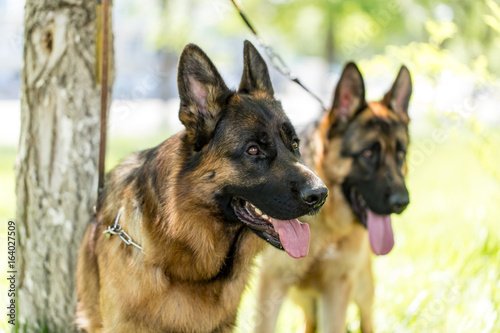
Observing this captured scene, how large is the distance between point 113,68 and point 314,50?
23583 mm

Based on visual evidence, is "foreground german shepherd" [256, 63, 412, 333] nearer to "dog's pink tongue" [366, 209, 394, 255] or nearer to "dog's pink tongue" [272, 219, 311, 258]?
"dog's pink tongue" [366, 209, 394, 255]

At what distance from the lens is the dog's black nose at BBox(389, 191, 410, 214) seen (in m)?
3.68

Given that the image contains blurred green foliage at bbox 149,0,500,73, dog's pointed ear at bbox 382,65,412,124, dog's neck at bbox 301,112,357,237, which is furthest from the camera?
blurred green foliage at bbox 149,0,500,73

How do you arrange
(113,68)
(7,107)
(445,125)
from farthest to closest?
(7,107) < (445,125) < (113,68)

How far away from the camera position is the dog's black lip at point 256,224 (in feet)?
8.93

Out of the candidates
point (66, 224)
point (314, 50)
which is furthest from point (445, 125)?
point (314, 50)

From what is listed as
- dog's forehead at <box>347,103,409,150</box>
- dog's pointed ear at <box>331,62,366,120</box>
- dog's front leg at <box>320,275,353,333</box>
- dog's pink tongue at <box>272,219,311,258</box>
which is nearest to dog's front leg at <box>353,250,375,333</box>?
dog's front leg at <box>320,275,353,333</box>

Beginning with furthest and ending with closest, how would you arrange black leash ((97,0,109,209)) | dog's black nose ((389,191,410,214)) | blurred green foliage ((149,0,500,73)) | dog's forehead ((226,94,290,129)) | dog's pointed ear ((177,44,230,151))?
blurred green foliage ((149,0,500,73)) < dog's black nose ((389,191,410,214)) < black leash ((97,0,109,209)) < dog's forehead ((226,94,290,129)) < dog's pointed ear ((177,44,230,151))

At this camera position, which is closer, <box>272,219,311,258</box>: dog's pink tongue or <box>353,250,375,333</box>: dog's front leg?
<box>272,219,311,258</box>: dog's pink tongue

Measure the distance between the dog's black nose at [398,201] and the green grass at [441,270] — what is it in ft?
4.21

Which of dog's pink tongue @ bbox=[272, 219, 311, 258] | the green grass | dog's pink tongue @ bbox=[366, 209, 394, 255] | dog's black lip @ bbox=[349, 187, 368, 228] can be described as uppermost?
dog's pink tongue @ bbox=[272, 219, 311, 258]

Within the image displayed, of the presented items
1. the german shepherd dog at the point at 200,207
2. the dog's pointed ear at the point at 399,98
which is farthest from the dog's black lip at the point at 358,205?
the german shepherd dog at the point at 200,207

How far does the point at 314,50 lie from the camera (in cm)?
2627

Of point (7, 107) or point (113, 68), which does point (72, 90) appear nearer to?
point (113, 68)
